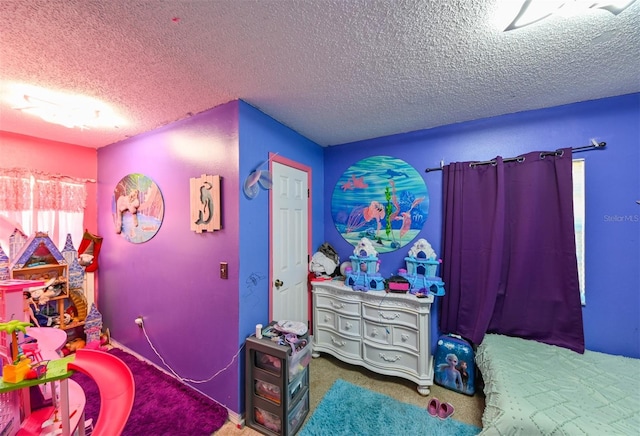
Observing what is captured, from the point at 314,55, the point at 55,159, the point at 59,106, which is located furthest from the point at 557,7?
the point at 55,159

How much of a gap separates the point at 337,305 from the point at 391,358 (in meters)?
0.62

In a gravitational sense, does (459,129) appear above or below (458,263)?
above

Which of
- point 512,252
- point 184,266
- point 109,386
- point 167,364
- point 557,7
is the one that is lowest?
point 167,364

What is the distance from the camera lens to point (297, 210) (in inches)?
90.6

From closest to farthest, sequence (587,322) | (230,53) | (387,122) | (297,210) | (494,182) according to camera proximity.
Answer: (230,53), (587,322), (494,182), (387,122), (297,210)

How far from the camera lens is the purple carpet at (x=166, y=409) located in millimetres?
1521

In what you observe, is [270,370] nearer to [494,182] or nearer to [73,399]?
[73,399]

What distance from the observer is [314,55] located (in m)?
1.24

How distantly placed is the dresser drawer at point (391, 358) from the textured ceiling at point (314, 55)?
2.02m

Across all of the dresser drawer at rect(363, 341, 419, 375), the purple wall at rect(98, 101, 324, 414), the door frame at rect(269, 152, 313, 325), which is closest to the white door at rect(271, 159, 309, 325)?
the door frame at rect(269, 152, 313, 325)

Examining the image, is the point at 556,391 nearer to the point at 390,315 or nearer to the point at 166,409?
the point at 390,315

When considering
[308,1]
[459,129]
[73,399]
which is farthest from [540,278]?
[73,399]

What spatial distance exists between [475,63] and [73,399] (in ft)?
8.38

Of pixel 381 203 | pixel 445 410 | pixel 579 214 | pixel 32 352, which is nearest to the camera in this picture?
pixel 32 352
